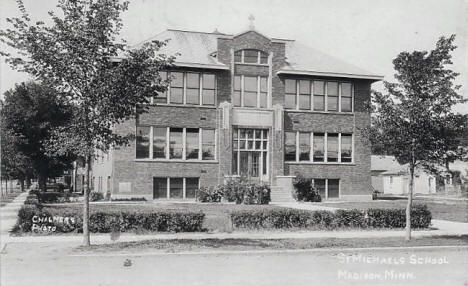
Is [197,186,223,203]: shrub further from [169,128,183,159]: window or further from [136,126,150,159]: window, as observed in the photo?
[136,126,150,159]: window

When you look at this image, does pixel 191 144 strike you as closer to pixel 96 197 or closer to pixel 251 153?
pixel 251 153

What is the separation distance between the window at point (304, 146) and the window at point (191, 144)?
7104 millimetres

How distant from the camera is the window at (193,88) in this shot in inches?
1406

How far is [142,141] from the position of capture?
34781 millimetres

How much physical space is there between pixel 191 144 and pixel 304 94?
8.58 m

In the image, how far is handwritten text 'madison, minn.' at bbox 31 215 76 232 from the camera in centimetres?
1634

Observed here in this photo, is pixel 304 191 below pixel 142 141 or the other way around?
below

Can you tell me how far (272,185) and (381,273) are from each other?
83.7 ft

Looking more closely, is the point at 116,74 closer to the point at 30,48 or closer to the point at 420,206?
the point at 30,48

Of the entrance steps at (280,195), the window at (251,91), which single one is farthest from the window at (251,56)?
the entrance steps at (280,195)

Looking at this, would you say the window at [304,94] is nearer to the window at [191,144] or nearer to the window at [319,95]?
the window at [319,95]

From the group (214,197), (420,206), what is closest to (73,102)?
(420,206)

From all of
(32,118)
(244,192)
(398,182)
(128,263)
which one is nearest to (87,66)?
(128,263)

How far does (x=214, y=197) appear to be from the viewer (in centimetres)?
3409
